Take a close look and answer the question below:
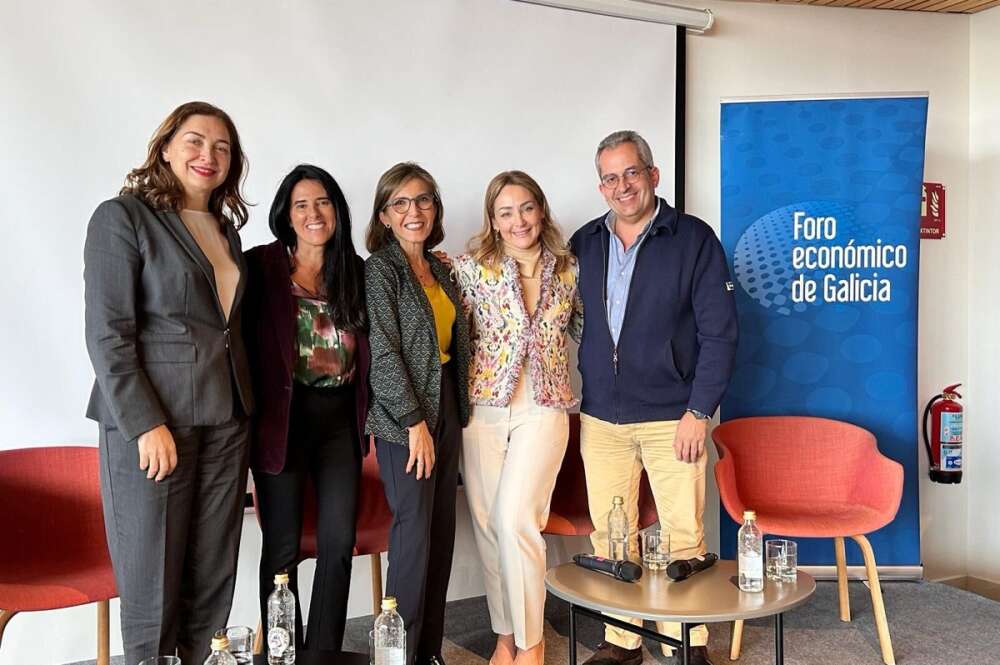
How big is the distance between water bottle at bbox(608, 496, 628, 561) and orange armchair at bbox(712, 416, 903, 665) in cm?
53

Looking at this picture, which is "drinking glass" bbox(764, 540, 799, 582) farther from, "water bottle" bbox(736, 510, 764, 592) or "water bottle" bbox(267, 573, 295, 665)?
"water bottle" bbox(267, 573, 295, 665)

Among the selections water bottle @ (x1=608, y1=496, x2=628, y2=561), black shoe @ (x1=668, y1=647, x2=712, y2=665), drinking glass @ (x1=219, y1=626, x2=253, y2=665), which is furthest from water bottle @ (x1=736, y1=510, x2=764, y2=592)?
drinking glass @ (x1=219, y1=626, x2=253, y2=665)

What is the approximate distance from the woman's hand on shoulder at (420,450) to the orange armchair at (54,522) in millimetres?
966

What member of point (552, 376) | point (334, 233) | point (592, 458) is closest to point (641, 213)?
point (552, 376)

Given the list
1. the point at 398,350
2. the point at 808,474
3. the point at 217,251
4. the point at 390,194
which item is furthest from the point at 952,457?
the point at 217,251

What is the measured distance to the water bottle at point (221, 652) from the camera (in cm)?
185

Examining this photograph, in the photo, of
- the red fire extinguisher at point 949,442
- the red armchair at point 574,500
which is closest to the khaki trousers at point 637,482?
the red armchair at point 574,500

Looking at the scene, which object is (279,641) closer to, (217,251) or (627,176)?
(217,251)

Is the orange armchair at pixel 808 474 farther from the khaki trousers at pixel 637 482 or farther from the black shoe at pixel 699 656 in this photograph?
the black shoe at pixel 699 656

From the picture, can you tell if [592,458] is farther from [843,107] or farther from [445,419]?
[843,107]

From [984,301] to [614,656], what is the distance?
8.95ft

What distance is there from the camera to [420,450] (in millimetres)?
2873

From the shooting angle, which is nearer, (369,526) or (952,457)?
(369,526)

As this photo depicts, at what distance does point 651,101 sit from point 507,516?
2.15 meters
